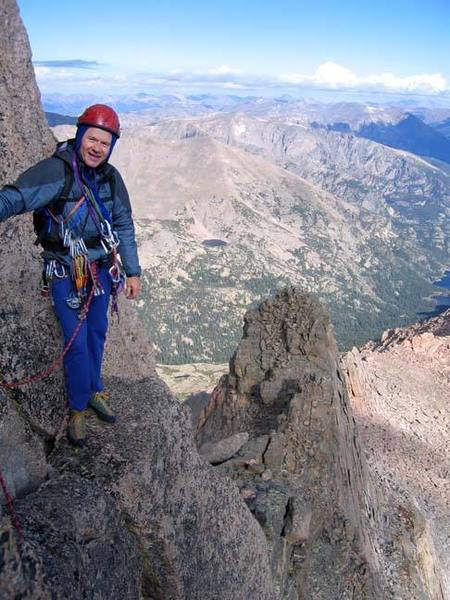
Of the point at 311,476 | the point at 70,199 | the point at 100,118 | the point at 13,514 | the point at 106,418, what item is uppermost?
the point at 100,118

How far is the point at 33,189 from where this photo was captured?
24.1 ft

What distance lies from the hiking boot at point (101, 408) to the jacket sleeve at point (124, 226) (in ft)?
7.89

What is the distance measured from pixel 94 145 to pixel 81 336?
3.22 m

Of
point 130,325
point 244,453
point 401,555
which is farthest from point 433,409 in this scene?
point 130,325

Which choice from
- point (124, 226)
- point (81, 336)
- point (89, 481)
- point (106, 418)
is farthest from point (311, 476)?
point (124, 226)

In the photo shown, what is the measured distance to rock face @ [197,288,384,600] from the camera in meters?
16.8

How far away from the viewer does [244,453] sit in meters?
20.0

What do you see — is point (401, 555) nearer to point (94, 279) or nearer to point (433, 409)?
point (94, 279)

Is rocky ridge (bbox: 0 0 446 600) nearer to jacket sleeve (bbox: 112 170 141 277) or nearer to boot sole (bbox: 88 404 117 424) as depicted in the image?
boot sole (bbox: 88 404 117 424)

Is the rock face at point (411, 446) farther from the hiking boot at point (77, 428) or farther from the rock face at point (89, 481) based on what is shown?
the hiking boot at point (77, 428)

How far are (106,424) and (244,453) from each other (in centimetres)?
1146

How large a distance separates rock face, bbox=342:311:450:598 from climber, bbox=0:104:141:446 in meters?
21.0

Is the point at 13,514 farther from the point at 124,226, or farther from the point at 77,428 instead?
the point at 124,226

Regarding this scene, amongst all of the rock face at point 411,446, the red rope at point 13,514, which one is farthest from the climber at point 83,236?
the rock face at point 411,446
